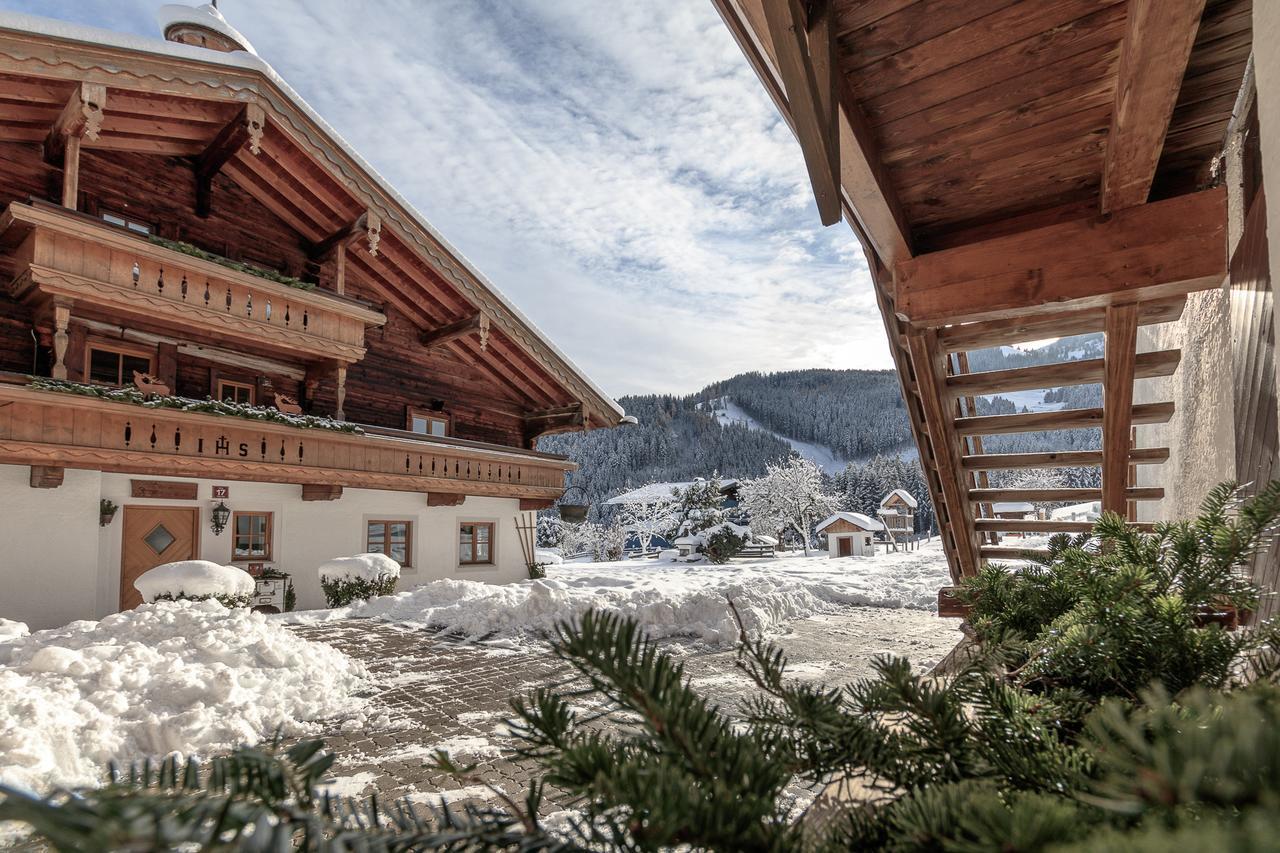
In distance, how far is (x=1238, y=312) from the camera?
2.66 metres

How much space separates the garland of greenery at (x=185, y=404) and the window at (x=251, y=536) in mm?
2274

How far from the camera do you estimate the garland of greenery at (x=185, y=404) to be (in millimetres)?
9573

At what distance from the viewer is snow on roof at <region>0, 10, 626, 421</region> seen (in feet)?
31.4

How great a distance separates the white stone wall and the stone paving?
3724 mm

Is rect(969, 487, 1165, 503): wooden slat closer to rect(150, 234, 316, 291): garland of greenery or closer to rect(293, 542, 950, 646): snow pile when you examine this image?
rect(293, 542, 950, 646): snow pile

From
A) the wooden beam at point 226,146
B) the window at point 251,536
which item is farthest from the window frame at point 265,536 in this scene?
the wooden beam at point 226,146

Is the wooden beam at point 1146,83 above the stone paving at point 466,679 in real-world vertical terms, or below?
above

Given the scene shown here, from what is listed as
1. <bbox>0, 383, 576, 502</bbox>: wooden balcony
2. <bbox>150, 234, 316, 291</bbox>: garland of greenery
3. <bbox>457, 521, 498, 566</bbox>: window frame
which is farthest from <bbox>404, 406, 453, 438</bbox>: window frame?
<bbox>150, 234, 316, 291</bbox>: garland of greenery

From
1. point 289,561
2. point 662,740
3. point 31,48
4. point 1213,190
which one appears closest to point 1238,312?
point 1213,190

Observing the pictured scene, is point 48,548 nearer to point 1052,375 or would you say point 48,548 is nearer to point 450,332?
point 450,332

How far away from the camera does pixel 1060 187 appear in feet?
10.6

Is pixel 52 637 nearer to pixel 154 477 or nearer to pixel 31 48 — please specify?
pixel 154 477

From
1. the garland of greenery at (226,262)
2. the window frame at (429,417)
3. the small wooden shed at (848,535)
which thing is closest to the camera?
the garland of greenery at (226,262)

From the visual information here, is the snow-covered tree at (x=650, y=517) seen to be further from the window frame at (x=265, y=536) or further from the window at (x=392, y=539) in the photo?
the window frame at (x=265, y=536)
